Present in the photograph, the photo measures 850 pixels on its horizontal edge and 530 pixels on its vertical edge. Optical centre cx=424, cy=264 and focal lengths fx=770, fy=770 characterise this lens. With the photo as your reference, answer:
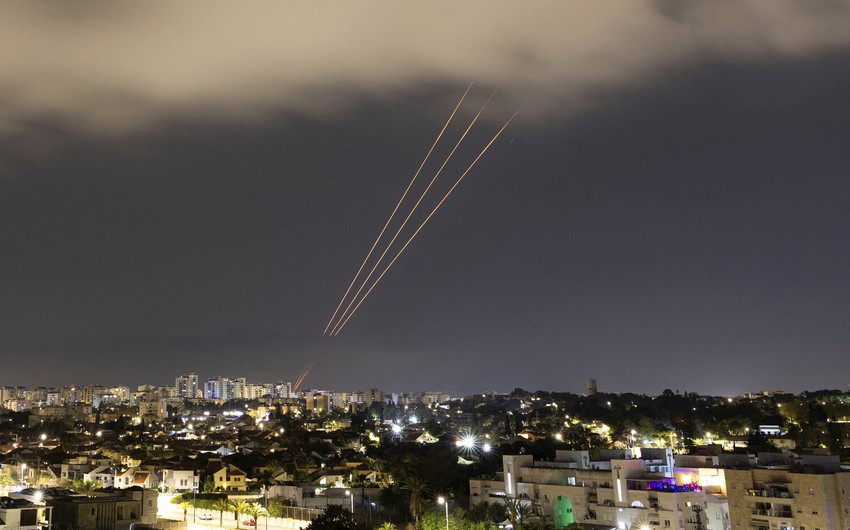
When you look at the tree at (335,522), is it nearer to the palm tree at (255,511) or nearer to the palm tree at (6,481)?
the palm tree at (255,511)

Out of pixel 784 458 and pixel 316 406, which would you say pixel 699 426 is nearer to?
pixel 784 458

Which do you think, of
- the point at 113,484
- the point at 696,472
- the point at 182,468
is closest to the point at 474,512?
the point at 696,472

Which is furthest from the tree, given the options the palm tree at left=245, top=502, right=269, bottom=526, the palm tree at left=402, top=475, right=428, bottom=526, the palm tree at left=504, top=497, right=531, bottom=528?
the palm tree at left=402, top=475, right=428, bottom=526

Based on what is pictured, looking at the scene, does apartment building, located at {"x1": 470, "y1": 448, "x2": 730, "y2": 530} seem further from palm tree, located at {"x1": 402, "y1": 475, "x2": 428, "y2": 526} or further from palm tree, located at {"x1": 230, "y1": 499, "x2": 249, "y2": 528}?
palm tree, located at {"x1": 230, "y1": 499, "x2": 249, "y2": 528}

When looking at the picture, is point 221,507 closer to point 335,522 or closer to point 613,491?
point 335,522

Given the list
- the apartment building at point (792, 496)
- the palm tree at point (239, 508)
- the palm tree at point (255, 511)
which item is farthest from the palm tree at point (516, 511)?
the palm tree at point (239, 508)
